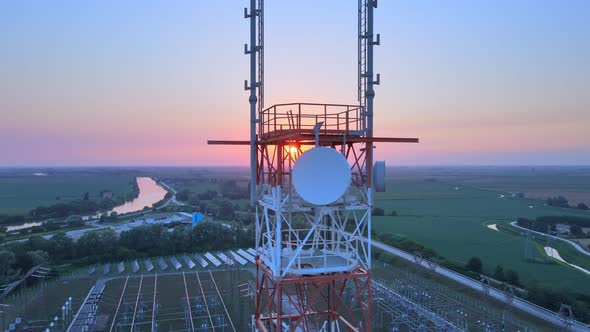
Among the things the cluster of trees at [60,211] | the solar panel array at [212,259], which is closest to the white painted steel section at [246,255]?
the solar panel array at [212,259]

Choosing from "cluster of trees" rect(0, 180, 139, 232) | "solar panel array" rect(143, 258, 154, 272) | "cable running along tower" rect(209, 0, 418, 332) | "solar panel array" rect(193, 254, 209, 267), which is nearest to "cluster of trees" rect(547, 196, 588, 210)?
"solar panel array" rect(193, 254, 209, 267)

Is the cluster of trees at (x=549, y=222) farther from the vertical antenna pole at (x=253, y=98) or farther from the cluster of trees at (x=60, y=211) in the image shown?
the cluster of trees at (x=60, y=211)

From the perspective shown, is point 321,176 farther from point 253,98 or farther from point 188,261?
point 188,261

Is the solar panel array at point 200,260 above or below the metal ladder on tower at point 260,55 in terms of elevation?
below

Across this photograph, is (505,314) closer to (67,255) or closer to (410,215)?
(67,255)

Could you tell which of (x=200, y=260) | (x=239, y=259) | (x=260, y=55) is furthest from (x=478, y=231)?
(x=260, y=55)

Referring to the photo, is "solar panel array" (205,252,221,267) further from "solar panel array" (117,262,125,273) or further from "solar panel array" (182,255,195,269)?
"solar panel array" (117,262,125,273)

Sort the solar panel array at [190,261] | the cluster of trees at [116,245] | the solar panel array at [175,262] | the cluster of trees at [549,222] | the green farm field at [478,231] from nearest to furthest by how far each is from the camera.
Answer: the cluster of trees at [116,245], the green farm field at [478,231], the solar panel array at [190,261], the solar panel array at [175,262], the cluster of trees at [549,222]
